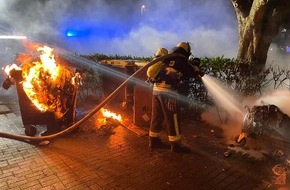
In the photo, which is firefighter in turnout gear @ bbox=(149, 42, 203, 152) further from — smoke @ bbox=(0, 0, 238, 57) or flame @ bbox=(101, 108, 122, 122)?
smoke @ bbox=(0, 0, 238, 57)

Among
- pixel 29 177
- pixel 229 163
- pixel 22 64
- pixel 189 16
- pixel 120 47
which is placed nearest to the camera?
pixel 29 177

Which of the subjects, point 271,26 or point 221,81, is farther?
point 271,26

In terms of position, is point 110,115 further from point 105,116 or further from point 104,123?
point 104,123

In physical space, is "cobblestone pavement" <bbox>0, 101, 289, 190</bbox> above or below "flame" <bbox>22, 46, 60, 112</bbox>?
below

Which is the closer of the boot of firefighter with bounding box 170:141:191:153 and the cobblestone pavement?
the cobblestone pavement

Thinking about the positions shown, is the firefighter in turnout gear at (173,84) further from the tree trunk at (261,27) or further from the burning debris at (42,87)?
the tree trunk at (261,27)

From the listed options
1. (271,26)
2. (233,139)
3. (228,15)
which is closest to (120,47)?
(228,15)

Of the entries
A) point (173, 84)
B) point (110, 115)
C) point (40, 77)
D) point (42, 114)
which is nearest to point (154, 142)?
point (173, 84)

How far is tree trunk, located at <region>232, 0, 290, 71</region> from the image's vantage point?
27.6ft

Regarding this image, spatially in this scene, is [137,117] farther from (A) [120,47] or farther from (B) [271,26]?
(A) [120,47]

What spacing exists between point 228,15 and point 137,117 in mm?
25085

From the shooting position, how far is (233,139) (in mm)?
6555

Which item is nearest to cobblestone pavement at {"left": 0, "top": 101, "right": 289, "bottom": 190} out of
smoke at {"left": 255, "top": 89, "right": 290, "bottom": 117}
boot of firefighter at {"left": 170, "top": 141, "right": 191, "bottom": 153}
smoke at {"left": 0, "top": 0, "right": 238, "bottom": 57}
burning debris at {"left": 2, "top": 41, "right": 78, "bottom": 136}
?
boot of firefighter at {"left": 170, "top": 141, "right": 191, "bottom": 153}

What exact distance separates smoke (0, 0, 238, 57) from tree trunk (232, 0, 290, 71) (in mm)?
19076
